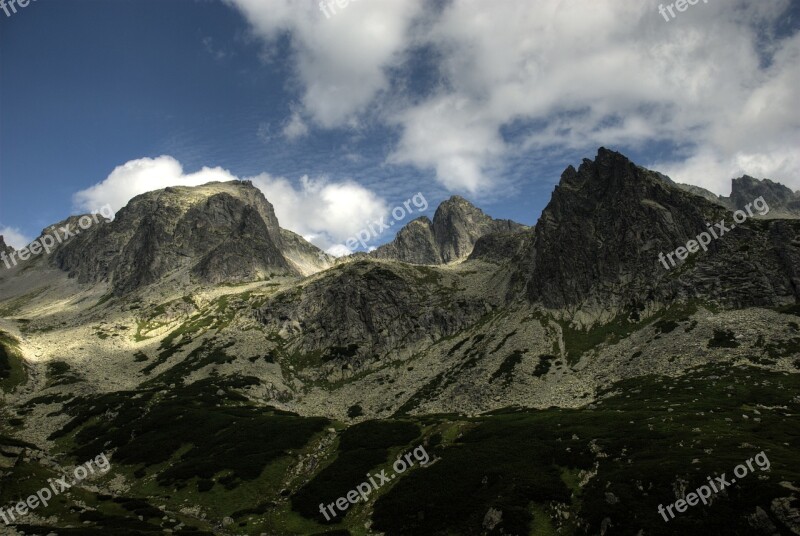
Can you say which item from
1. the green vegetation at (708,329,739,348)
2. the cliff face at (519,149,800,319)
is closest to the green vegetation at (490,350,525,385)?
the cliff face at (519,149,800,319)

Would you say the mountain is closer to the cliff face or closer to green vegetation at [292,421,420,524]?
green vegetation at [292,421,420,524]

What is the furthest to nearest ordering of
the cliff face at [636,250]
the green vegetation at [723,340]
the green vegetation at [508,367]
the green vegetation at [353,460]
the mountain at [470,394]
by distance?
1. the cliff face at [636,250]
2. the green vegetation at [508,367]
3. the green vegetation at [723,340]
4. the green vegetation at [353,460]
5. the mountain at [470,394]

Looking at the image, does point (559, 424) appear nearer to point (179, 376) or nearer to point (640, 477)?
point (640, 477)

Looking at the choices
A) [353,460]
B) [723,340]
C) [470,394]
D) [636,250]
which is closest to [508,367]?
[470,394]

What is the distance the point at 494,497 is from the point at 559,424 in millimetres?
23478

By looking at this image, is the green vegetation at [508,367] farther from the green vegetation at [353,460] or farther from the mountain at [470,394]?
the green vegetation at [353,460]

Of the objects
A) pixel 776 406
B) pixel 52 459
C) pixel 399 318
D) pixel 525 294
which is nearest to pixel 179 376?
pixel 52 459

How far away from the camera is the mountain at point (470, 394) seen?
42.8 meters

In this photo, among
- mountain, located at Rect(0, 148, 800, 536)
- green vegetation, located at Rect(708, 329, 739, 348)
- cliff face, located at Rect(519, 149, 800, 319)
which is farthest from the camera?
cliff face, located at Rect(519, 149, 800, 319)

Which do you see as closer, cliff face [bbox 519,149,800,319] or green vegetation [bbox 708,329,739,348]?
green vegetation [bbox 708,329,739,348]

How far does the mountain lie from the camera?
42844 mm

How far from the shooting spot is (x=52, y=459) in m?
77.1

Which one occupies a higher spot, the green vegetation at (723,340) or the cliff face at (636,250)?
the cliff face at (636,250)

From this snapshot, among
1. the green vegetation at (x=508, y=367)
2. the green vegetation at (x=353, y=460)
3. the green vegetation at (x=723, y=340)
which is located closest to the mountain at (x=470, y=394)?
the green vegetation at (x=353, y=460)
